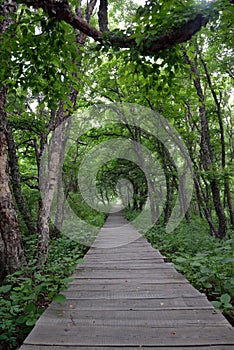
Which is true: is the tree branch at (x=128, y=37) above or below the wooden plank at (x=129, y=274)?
above

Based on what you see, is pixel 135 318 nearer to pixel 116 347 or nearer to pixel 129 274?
pixel 116 347

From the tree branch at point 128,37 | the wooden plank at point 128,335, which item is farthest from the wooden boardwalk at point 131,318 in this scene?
the tree branch at point 128,37

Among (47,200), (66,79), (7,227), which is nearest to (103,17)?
(66,79)

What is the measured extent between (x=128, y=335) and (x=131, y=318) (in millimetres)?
358

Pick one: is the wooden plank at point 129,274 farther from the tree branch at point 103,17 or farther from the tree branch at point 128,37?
the tree branch at point 103,17

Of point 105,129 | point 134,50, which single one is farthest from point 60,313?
point 105,129

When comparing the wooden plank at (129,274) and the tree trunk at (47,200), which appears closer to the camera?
the wooden plank at (129,274)

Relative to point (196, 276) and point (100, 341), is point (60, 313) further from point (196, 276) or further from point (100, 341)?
point (196, 276)

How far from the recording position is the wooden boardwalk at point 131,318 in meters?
2.20

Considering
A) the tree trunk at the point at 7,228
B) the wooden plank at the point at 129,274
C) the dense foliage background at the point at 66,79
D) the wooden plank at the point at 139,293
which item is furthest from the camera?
the wooden plank at the point at 129,274

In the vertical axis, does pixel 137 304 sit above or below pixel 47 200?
below

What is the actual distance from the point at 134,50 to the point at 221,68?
25.0 feet

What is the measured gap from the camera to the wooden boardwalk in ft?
7.20

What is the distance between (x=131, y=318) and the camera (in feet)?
8.82
